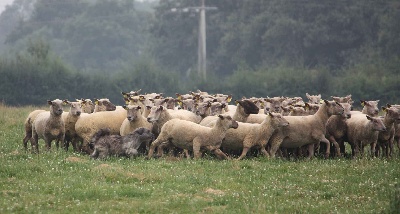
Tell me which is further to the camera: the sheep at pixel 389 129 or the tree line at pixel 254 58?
the tree line at pixel 254 58

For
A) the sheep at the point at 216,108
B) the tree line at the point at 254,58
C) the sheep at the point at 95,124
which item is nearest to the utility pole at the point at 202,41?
the tree line at the point at 254,58

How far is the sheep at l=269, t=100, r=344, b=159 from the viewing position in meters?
20.5

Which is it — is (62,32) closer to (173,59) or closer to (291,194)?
(173,59)

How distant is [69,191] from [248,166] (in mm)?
4809

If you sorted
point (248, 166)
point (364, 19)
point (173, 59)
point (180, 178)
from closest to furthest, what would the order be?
point (180, 178), point (248, 166), point (364, 19), point (173, 59)

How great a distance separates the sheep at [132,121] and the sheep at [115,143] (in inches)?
36.4

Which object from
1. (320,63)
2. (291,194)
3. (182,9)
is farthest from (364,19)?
(291,194)

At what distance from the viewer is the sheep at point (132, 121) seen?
21.4 meters

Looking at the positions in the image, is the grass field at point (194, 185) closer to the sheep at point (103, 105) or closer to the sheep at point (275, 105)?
the sheep at point (275, 105)

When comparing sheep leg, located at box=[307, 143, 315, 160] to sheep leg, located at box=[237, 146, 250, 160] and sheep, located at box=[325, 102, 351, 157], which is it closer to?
sheep, located at box=[325, 102, 351, 157]

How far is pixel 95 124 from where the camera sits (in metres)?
21.7

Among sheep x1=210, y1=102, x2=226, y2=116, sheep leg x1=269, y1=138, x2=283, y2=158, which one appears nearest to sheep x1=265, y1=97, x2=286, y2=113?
sheep x1=210, y1=102, x2=226, y2=116

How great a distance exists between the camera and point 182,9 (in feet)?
227

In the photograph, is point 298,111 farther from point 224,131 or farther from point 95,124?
point 95,124
